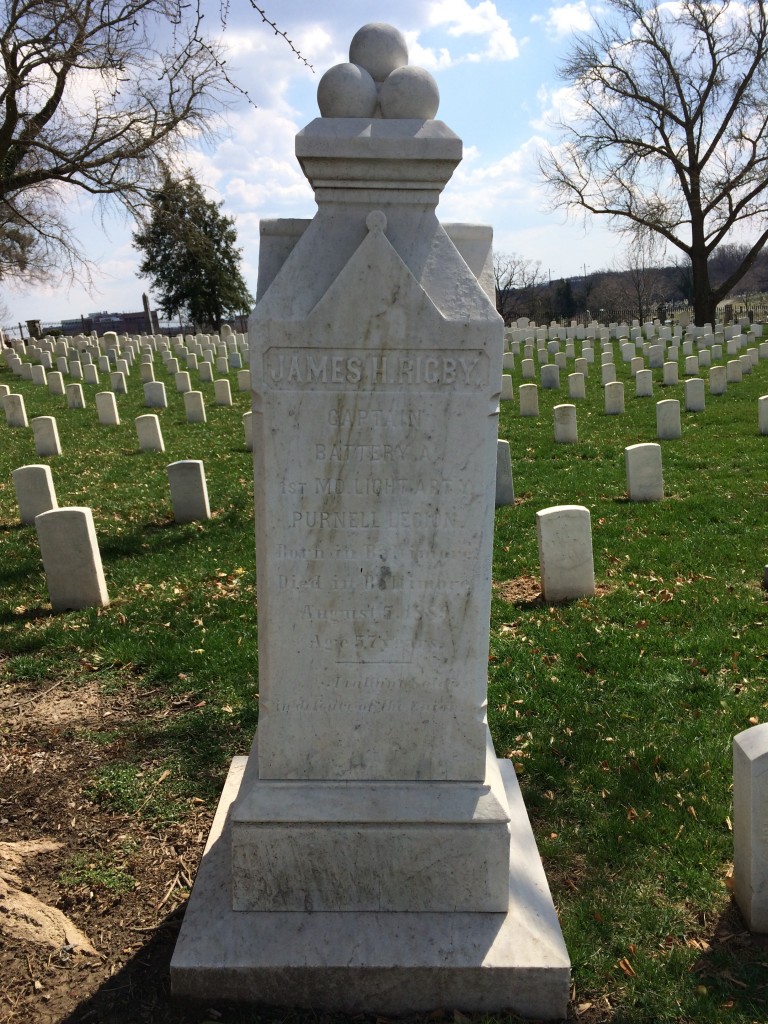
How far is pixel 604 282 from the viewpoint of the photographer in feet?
193

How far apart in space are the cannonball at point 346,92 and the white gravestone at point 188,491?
6461 mm

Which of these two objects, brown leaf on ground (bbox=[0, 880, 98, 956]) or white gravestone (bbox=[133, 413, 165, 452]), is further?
white gravestone (bbox=[133, 413, 165, 452])

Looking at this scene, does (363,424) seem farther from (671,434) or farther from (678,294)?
(678,294)

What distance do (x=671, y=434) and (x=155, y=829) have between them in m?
11.4

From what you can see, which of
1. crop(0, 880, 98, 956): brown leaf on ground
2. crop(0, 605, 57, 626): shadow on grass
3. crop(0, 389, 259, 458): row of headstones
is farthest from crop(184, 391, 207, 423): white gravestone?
crop(0, 880, 98, 956): brown leaf on ground

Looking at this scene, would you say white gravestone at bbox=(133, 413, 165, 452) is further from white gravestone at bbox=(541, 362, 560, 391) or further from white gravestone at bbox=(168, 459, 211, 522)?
white gravestone at bbox=(541, 362, 560, 391)

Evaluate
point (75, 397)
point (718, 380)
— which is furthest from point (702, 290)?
point (75, 397)

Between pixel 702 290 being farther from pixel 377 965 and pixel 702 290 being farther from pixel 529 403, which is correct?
pixel 377 965

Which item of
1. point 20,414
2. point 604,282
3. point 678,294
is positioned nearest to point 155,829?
point 20,414

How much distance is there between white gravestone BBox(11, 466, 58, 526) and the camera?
874 cm

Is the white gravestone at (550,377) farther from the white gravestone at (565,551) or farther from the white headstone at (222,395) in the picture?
the white gravestone at (565,551)

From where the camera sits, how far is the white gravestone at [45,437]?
43.0 feet

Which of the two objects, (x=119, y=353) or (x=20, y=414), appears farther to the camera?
(x=119, y=353)

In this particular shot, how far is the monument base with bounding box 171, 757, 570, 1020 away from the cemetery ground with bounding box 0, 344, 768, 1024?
A: 11 centimetres
